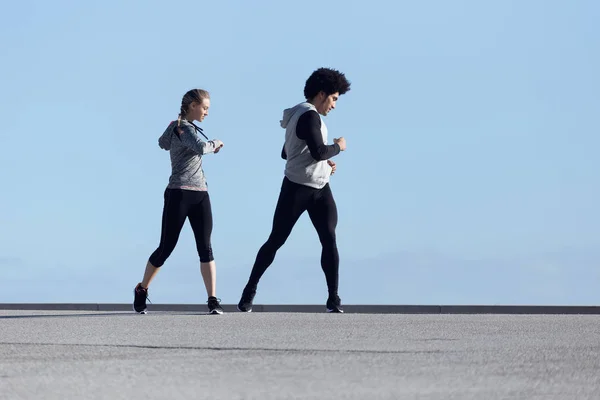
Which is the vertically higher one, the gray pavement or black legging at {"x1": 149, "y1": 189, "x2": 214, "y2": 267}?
black legging at {"x1": 149, "y1": 189, "x2": 214, "y2": 267}

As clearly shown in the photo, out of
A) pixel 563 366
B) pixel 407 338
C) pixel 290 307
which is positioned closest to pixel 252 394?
pixel 563 366

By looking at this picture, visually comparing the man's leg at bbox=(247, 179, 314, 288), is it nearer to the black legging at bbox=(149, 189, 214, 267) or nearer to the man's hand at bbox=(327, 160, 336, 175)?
the man's hand at bbox=(327, 160, 336, 175)

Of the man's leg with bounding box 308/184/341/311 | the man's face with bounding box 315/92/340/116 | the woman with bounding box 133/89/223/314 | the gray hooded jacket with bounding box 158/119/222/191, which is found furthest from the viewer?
the man's face with bounding box 315/92/340/116

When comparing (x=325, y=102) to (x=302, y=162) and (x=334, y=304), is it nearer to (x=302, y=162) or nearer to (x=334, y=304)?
(x=302, y=162)

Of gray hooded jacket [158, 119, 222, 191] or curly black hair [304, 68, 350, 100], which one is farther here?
curly black hair [304, 68, 350, 100]

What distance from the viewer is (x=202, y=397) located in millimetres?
4598

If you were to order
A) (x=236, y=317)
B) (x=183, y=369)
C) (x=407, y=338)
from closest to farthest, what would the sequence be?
(x=183, y=369)
(x=407, y=338)
(x=236, y=317)

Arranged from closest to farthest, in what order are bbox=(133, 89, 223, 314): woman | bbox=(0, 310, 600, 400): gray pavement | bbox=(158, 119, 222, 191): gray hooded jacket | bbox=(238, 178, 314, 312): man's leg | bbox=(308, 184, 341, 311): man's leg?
1. bbox=(0, 310, 600, 400): gray pavement
2. bbox=(158, 119, 222, 191): gray hooded jacket
3. bbox=(133, 89, 223, 314): woman
4. bbox=(238, 178, 314, 312): man's leg
5. bbox=(308, 184, 341, 311): man's leg

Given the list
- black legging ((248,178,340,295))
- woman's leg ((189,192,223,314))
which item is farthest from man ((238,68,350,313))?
woman's leg ((189,192,223,314))

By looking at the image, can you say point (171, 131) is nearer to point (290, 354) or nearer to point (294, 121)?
point (294, 121)

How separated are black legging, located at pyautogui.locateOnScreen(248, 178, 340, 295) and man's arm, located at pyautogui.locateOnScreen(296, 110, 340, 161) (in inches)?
15.5

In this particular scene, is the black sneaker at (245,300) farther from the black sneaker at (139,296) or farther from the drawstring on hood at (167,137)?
the drawstring on hood at (167,137)

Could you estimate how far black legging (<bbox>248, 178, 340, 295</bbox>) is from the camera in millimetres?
10125

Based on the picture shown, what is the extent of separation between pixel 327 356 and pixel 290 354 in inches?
9.4
